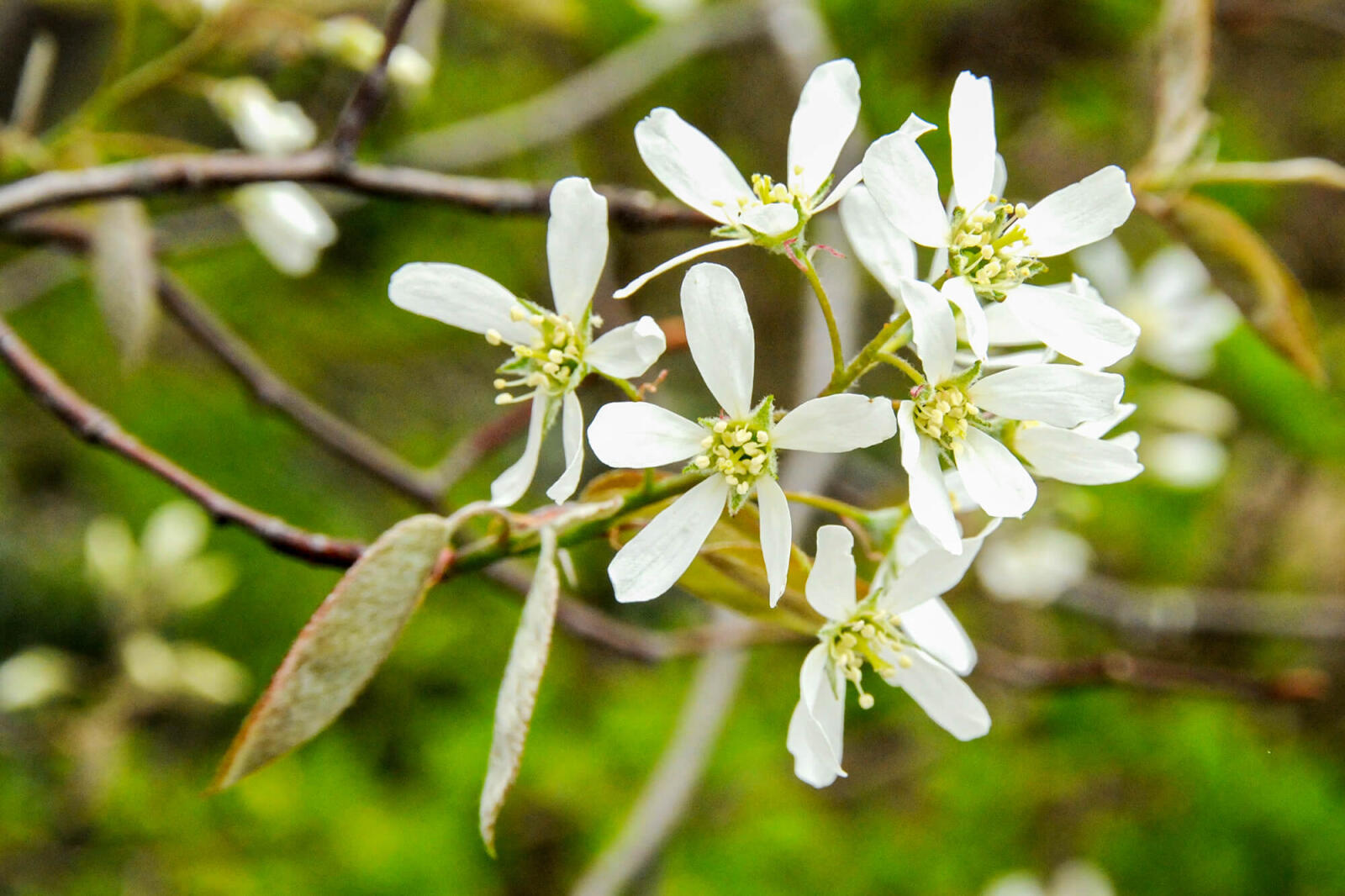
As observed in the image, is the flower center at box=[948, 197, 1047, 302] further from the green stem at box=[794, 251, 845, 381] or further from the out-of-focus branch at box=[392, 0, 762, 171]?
the out-of-focus branch at box=[392, 0, 762, 171]

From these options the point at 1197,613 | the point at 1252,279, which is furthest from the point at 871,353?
the point at 1197,613

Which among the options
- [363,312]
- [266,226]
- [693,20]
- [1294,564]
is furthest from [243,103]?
[1294,564]

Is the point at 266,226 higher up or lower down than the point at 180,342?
higher up

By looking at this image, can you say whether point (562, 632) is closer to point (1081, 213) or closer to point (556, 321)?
point (556, 321)

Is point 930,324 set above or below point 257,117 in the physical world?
above

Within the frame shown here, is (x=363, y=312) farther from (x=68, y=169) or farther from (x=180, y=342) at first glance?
(x=68, y=169)
